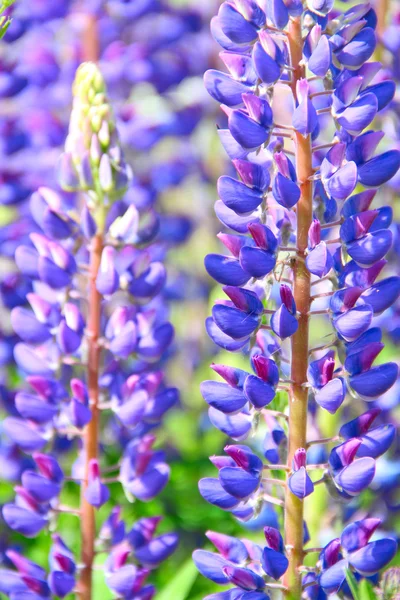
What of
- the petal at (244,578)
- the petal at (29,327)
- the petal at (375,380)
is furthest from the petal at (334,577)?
the petal at (29,327)

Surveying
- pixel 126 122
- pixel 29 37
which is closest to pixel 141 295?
pixel 126 122

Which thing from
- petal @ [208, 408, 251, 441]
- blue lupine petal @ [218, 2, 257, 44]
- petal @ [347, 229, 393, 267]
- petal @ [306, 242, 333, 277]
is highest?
blue lupine petal @ [218, 2, 257, 44]

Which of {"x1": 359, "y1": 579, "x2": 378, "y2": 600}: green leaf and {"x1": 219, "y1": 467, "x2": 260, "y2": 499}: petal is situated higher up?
{"x1": 219, "y1": 467, "x2": 260, "y2": 499}: petal

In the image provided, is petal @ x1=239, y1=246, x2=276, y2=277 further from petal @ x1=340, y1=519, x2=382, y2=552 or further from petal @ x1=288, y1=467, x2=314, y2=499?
petal @ x1=340, y1=519, x2=382, y2=552

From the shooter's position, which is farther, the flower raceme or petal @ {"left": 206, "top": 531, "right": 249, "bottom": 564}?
petal @ {"left": 206, "top": 531, "right": 249, "bottom": 564}

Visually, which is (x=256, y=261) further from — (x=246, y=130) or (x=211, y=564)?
(x=211, y=564)

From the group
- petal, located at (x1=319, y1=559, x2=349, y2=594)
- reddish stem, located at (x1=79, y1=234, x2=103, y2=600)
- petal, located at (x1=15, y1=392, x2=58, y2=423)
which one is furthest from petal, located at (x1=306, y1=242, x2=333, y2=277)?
petal, located at (x1=15, y1=392, x2=58, y2=423)

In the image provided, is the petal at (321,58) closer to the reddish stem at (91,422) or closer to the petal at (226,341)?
the petal at (226,341)

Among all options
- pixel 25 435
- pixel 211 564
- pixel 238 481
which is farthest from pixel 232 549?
pixel 25 435
